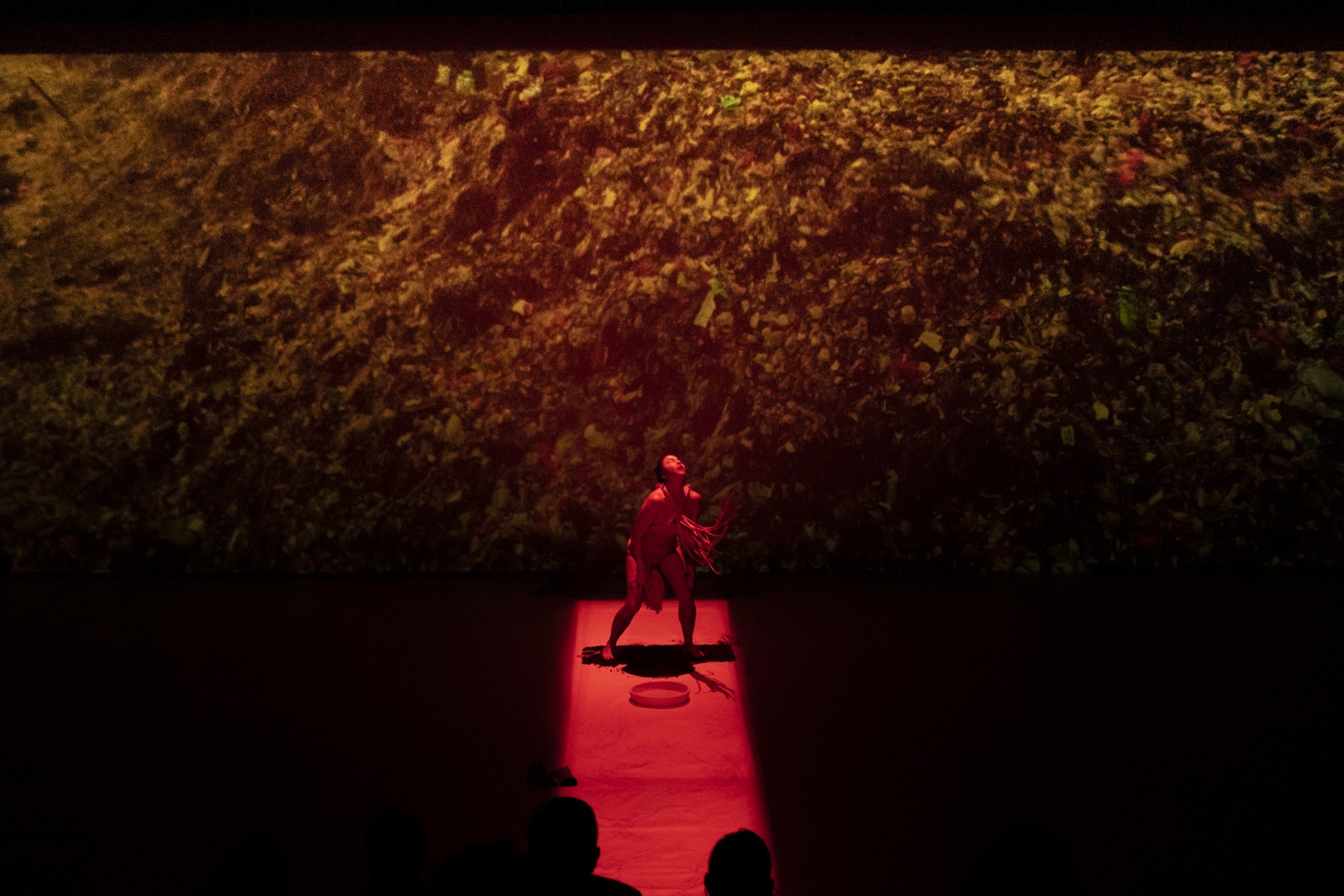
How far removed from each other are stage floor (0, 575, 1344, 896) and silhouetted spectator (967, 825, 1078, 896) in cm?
126

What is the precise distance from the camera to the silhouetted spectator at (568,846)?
1968 mm

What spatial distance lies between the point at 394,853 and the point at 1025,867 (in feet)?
3.44

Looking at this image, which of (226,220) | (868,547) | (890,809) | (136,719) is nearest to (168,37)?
(226,220)

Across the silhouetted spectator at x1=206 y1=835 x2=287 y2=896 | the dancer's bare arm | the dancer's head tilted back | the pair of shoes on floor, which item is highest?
the dancer's head tilted back

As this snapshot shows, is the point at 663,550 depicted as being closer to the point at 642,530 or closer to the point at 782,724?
the point at 642,530

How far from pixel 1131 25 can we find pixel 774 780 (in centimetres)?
334

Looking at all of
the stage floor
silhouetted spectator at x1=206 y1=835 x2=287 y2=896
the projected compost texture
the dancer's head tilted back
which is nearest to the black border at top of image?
the projected compost texture

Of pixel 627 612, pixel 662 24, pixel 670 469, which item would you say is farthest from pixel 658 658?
pixel 662 24

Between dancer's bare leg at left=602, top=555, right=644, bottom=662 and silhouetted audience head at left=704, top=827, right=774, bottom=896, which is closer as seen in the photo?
silhouetted audience head at left=704, top=827, right=774, bottom=896

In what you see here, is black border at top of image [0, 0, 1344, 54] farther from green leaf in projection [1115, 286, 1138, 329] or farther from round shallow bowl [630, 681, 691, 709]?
round shallow bowl [630, 681, 691, 709]

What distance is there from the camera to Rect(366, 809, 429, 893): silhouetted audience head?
76.3 inches

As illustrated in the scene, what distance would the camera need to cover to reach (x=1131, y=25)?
459cm

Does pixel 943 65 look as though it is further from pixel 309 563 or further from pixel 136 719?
pixel 136 719

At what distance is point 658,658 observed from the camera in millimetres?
4977
